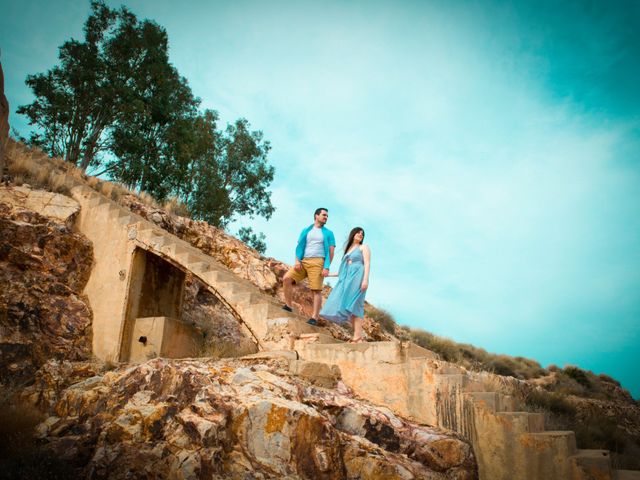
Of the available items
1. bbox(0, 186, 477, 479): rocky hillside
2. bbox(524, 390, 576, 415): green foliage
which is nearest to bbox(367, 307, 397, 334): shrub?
bbox(524, 390, 576, 415): green foliage

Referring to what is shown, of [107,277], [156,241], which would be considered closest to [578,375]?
[156,241]

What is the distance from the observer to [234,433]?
14.8 ft

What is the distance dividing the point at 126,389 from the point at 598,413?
12.6 m

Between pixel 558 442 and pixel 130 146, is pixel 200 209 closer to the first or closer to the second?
pixel 130 146

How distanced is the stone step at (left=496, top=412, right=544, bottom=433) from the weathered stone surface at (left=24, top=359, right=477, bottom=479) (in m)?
0.50

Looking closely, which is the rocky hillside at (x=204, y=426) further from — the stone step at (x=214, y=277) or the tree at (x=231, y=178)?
the tree at (x=231, y=178)

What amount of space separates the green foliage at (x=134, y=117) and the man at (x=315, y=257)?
12.2 metres

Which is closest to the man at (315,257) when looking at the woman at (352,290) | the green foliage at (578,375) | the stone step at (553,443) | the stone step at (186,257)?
the woman at (352,290)

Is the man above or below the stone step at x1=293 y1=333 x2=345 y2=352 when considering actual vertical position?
above

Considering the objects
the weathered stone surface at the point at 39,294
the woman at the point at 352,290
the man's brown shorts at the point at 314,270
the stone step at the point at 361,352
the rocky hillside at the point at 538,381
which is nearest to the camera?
the stone step at the point at 361,352

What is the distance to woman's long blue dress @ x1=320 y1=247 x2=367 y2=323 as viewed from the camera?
661 cm

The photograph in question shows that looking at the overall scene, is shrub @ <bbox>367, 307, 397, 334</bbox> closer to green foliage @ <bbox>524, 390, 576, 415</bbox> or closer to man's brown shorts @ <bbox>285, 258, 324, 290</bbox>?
green foliage @ <bbox>524, 390, 576, 415</bbox>

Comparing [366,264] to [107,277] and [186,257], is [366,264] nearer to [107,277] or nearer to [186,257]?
[186,257]

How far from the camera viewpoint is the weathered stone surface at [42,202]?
332 inches
